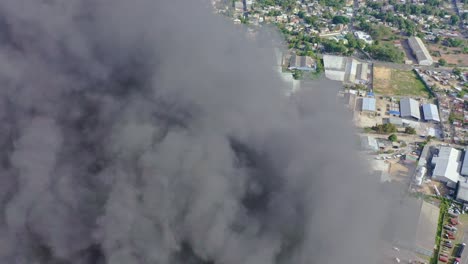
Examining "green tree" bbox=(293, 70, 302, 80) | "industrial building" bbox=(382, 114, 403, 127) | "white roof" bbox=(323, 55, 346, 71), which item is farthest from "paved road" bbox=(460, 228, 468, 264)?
"white roof" bbox=(323, 55, 346, 71)

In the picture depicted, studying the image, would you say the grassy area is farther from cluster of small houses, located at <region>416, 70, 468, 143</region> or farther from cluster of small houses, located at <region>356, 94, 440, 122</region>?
cluster of small houses, located at <region>356, 94, 440, 122</region>

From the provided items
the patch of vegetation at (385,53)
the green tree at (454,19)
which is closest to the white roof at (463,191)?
the patch of vegetation at (385,53)

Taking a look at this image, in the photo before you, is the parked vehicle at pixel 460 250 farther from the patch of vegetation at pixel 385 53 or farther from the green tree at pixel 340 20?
the green tree at pixel 340 20

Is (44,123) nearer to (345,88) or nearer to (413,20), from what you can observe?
(345,88)

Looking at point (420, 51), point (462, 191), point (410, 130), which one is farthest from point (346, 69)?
point (462, 191)

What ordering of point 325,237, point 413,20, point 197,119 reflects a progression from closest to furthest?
point 325,237 < point 197,119 < point 413,20

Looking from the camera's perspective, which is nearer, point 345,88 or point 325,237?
point 325,237

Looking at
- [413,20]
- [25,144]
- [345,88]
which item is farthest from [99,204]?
[413,20]
